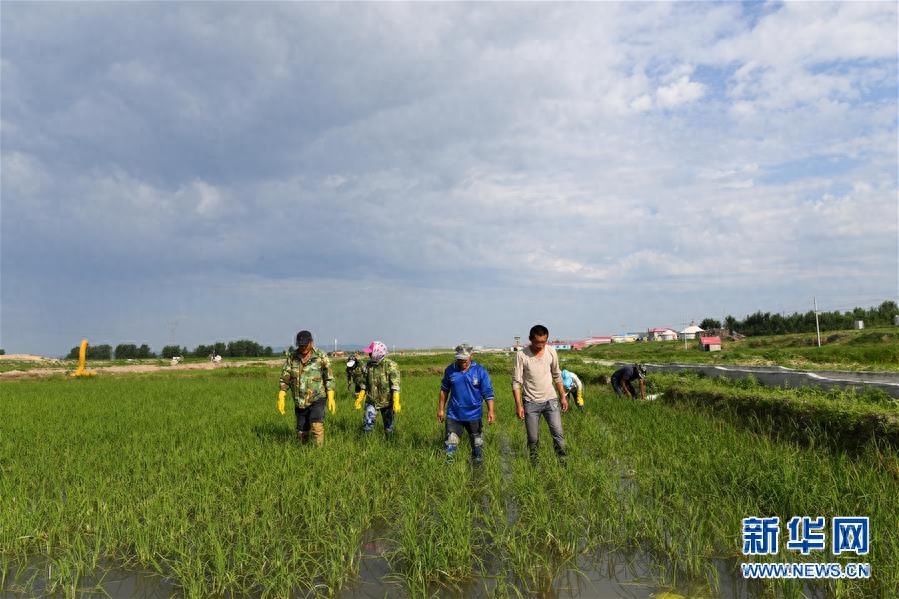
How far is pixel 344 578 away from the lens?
131 inches

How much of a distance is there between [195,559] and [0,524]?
193cm

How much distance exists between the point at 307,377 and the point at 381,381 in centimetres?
122

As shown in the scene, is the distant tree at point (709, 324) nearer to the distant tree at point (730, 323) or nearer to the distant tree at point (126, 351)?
the distant tree at point (730, 323)

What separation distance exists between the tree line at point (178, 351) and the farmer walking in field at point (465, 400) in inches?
2934

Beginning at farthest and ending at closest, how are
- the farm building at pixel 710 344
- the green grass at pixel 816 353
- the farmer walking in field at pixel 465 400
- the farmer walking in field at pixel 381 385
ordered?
the farm building at pixel 710 344 → the green grass at pixel 816 353 → the farmer walking in field at pixel 381 385 → the farmer walking in field at pixel 465 400

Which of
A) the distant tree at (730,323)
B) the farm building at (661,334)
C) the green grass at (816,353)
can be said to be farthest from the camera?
the farm building at (661,334)

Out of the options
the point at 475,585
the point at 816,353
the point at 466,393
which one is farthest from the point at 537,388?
the point at 816,353

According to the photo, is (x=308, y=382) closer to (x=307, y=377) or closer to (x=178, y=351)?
(x=307, y=377)

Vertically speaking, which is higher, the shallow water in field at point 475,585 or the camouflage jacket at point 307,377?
the camouflage jacket at point 307,377

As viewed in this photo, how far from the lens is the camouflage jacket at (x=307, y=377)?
21.7 ft

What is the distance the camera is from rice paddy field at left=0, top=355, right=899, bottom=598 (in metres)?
3.21

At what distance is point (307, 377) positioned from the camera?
664 centimetres

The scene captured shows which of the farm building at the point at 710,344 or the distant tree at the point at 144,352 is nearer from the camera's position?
the farm building at the point at 710,344

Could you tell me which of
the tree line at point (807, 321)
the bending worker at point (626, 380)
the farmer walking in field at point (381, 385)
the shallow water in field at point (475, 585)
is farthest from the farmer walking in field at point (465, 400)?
the tree line at point (807, 321)
